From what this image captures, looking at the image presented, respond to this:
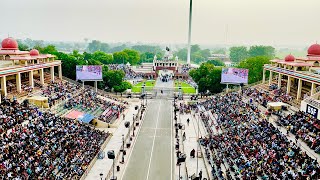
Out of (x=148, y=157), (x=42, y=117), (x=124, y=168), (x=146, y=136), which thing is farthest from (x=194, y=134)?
(x=42, y=117)

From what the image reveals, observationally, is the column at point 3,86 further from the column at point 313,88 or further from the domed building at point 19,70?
the column at point 313,88

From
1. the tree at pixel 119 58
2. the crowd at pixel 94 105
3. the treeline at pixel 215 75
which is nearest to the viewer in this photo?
the crowd at pixel 94 105

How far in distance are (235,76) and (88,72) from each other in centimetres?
2440

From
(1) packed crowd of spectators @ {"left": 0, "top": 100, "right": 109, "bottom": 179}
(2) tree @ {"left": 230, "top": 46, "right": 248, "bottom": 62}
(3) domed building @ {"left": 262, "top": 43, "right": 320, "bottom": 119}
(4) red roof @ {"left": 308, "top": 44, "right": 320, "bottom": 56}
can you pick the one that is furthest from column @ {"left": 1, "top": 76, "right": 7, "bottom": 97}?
(2) tree @ {"left": 230, "top": 46, "right": 248, "bottom": 62}

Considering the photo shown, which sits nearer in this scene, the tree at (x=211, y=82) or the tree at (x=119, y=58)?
the tree at (x=211, y=82)

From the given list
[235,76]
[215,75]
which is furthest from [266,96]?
[215,75]

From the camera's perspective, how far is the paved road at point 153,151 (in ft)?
84.7

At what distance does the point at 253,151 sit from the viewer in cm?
2583

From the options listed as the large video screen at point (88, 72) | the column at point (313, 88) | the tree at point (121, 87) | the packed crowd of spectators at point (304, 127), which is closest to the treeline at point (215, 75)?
the tree at point (121, 87)

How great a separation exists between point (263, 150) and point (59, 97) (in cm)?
2705

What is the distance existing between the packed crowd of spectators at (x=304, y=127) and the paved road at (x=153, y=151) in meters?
11.6

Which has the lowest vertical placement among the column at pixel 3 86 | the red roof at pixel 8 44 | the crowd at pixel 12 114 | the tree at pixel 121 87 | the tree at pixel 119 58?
the tree at pixel 121 87

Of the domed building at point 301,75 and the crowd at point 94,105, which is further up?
the domed building at point 301,75

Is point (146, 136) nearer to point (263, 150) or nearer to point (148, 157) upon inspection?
point (148, 157)
